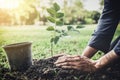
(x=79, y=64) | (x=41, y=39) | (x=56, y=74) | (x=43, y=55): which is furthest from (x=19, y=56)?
(x=41, y=39)

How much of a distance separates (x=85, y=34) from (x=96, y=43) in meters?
1.56

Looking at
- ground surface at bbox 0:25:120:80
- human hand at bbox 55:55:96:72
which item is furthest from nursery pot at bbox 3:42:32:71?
human hand at bbox 55:55:96:72

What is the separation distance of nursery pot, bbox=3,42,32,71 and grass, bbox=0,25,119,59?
1.61 ft

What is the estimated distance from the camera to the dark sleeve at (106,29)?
233cm

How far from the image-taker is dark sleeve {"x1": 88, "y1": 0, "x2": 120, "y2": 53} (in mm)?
2334

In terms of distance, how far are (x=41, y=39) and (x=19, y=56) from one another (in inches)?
50.2

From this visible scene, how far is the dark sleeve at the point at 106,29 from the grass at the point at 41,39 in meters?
0.33

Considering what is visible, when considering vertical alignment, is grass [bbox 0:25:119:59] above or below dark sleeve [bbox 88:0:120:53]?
below

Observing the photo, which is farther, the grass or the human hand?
the grass

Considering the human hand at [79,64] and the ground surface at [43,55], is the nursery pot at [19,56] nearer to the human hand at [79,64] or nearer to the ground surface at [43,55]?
the ground surface at [43,55]

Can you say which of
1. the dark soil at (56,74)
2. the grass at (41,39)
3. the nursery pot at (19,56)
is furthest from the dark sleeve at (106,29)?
the nursery pot at (19,56)

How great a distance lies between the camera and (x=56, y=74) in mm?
2109

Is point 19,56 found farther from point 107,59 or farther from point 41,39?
point 41,39

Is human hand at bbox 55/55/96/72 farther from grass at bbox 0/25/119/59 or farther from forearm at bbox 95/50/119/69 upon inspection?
grass at bbox 0/25/119/59
